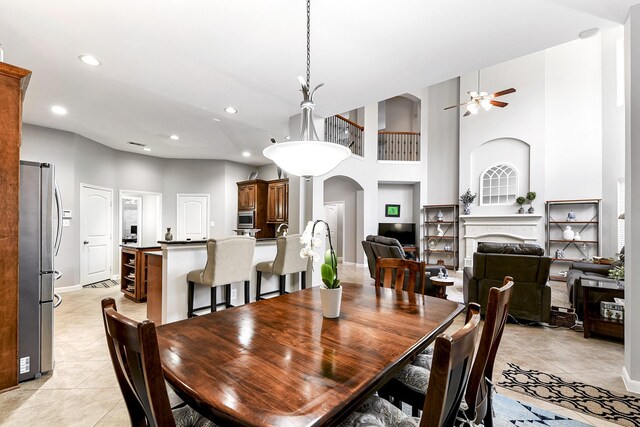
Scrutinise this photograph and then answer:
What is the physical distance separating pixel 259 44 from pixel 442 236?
701 centimetres

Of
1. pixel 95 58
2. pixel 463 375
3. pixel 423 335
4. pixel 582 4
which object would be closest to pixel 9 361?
pixel 95 58

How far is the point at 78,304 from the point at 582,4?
646 cm

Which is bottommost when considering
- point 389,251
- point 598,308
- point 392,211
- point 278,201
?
point 598,308

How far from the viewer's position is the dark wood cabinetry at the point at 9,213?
203 centimetres

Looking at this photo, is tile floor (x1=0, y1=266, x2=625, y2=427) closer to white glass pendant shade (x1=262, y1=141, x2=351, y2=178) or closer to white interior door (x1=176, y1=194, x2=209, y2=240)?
white glass pendant shade (x1=262, y1=141, x2=351, y2=178)

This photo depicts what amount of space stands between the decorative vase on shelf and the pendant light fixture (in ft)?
22.4

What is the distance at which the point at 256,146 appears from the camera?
20.3 ft

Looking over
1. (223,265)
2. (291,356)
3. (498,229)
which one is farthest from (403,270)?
(498,229)

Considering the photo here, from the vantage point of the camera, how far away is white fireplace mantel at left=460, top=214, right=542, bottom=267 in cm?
672

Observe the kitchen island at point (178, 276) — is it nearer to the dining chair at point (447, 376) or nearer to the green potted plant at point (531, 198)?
the dining chair at point (447, 376)

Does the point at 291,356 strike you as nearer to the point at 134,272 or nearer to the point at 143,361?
the point at 143,361

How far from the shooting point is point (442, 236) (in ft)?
26.1

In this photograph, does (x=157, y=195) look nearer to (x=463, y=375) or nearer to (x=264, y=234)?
(x=264, y=234)

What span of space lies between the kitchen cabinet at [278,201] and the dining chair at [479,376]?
5595mm
